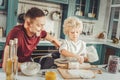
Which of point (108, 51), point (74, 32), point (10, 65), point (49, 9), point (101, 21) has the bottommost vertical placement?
point (108, 51)

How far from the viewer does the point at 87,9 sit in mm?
4219

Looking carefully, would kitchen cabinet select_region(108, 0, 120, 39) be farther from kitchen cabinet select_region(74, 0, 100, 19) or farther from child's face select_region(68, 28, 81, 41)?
child's face select_region(68, 28, 81, 41)

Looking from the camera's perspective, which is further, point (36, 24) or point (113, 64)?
point (113, 64)

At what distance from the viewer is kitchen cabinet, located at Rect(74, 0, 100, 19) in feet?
13.7

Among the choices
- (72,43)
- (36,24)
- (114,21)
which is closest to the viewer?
(36,24)

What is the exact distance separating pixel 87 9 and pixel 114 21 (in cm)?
85

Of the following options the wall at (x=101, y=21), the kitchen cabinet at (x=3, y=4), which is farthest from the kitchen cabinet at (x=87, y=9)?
the kitchen cabinet at (x=3, y=4)

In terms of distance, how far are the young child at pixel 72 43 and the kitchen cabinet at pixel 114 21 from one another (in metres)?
2.61

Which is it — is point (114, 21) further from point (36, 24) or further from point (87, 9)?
point (36, 24)

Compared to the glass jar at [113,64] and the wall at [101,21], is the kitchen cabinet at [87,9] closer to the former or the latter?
the wall at [101,21]

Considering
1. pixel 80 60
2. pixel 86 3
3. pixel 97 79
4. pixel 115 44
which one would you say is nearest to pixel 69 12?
pixel 86 3

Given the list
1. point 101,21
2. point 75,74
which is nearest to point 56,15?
point 101,21

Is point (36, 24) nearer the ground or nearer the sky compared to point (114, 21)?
nearer the ground

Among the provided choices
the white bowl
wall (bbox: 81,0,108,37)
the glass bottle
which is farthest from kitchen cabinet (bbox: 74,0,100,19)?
the glass bottle
